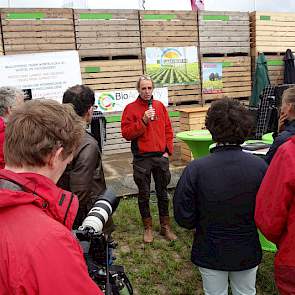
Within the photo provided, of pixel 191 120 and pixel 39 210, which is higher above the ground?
pixel 39 210

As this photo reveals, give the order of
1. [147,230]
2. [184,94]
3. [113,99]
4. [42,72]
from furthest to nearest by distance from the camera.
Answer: [184,94]
[113,99]
[42,72]
[147,230]

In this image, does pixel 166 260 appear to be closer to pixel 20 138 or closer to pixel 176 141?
pixel 20 138

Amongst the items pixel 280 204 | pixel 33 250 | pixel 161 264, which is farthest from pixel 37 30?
pixel 33 250

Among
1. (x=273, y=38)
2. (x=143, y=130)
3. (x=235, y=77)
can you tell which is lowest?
(x=143, y=130)

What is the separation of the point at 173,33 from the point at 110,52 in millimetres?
1568

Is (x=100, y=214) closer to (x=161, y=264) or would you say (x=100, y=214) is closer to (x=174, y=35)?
(x=161, y=264)

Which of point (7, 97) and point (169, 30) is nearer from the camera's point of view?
point (7, 97)

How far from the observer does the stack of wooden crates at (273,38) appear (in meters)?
9.73

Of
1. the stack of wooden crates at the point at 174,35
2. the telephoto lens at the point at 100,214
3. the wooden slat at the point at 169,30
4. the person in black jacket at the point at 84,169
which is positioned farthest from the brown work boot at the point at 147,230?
the wooden slat at the point at 169,30

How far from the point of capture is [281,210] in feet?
6.63

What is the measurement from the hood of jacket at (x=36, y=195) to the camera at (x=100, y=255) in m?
0.21

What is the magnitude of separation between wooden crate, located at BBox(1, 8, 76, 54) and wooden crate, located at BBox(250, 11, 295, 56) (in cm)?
456

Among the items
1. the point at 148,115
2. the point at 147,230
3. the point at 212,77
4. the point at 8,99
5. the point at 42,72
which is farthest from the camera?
the point at 212,77

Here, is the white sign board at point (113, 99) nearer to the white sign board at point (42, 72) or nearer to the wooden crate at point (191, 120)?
the white sign board at point (42, 72)
